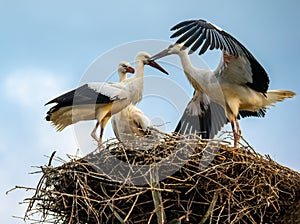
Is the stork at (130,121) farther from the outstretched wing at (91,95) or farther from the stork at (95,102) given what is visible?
the outstretched wing at (91,95)

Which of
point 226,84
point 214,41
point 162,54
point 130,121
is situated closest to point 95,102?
point 130,121

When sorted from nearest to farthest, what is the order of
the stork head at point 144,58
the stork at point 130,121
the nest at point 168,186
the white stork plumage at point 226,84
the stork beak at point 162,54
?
the nest at point 168,186, the white stork plumage at point 226,84, the stork beak at point 162,54, the stork at point 130,121, the stork head at point 144,58

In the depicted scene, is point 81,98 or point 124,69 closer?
point 81,98

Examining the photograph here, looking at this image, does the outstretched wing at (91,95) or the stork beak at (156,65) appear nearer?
the outstretched wing at (91,95)

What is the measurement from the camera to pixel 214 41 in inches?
223

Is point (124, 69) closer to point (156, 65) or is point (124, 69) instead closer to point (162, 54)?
point (156, 65)

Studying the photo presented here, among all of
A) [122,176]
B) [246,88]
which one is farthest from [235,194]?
[246,88]

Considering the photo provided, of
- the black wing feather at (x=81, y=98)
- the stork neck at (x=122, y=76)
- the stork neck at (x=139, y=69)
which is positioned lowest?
the black wing feather at (x=81, y=98)

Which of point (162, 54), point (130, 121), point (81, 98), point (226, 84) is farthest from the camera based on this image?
point (130, 121)

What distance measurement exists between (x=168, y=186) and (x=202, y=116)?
258cm

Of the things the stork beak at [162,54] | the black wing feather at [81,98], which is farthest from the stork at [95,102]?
the stork beak at [162,54]

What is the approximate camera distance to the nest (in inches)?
193

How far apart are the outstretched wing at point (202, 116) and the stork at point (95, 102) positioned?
0.65 m

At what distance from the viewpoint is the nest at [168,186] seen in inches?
193
